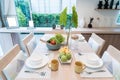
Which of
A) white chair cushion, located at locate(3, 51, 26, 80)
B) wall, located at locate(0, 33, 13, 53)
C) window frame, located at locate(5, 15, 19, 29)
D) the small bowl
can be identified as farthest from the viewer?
window frame, located at locate(5, 15, 19, 29)

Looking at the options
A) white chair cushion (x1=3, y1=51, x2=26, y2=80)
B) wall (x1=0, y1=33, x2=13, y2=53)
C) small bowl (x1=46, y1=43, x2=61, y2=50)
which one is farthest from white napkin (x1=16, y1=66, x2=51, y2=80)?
wall (x1=0, y1=33, x2=13, y2=53)

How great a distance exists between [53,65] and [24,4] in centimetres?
250

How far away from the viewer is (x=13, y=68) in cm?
122

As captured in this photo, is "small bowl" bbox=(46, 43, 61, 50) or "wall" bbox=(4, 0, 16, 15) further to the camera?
"wall" bbox=(4, 0, 16, 15)

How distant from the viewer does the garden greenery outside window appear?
303 centimetres

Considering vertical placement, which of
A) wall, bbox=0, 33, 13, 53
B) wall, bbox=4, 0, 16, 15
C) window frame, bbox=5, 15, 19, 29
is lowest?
wall, bbox=0, 33, 13, 53

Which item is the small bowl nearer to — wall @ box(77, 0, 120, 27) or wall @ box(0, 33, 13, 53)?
wall @ box(0, 33, 13, 53)

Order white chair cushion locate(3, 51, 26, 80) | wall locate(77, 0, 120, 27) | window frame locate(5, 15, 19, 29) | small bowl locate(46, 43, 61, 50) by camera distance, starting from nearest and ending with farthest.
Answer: white chair cushion locate(3, 51, 26, 80), small bowl locate(46, 43, 61, 50), window frame locate(5, 15, 19, 29), wall locate(77, 0, 120, 27)

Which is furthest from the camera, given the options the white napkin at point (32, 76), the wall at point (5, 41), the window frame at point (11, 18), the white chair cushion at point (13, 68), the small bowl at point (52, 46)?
the window frame at point (11, 18)

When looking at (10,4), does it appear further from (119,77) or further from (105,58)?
(119,77)

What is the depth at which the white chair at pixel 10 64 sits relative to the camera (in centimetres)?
110

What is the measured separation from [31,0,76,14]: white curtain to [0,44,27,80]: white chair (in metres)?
1.90

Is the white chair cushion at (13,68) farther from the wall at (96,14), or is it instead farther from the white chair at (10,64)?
the wall at (96,14)

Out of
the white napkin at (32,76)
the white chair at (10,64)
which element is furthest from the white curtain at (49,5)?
the white napkin at (32,76)
